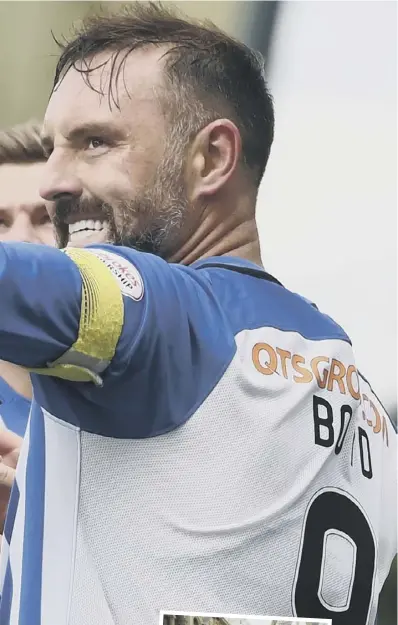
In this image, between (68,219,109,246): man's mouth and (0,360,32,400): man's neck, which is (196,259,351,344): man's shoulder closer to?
(68,219,109,246): man's mouth

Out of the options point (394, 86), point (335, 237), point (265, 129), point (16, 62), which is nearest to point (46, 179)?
point (16, 62)

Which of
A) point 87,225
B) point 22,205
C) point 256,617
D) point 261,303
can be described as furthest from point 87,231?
point 256,617

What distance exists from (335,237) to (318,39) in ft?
1.00

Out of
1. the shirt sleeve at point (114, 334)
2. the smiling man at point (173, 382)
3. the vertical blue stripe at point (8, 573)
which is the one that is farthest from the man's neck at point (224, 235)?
the vertical blue stripe at point (8, 573)

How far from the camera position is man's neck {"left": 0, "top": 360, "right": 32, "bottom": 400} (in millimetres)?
1085

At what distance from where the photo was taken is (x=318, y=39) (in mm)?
1299

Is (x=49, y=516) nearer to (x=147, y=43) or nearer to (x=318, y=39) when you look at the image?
Result: (x=147, y=43)

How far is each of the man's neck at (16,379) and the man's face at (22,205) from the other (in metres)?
0.18

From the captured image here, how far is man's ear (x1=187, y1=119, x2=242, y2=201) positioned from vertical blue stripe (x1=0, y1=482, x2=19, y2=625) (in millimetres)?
446

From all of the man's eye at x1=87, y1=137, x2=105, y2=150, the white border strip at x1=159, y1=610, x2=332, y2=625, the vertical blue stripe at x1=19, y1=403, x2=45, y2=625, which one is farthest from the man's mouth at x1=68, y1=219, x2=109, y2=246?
the white border strip at x1=159, y1=610, x2=332, y2=625

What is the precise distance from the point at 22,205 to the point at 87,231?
4.6 inches

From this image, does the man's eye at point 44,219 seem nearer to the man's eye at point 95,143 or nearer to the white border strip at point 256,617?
the man's eye at point 95,143

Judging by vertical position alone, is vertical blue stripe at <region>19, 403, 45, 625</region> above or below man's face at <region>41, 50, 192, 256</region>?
below

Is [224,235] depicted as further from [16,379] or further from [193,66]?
[16,379]
